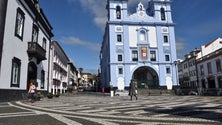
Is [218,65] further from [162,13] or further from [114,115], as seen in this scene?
[114,115]

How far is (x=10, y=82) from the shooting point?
12875 millimetres

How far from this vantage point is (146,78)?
37344 millimetres

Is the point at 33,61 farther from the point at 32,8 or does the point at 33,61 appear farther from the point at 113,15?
the point at 113,15

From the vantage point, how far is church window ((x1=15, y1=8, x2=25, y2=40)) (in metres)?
14.1

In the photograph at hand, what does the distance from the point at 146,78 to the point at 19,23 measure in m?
27.9

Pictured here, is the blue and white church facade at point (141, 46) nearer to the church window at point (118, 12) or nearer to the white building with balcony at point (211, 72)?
the church window at point (118, 12)

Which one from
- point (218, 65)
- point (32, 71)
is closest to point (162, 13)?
point (218, 65)

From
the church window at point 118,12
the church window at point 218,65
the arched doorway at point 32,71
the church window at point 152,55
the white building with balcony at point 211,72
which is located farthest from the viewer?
the church window at point 118,12

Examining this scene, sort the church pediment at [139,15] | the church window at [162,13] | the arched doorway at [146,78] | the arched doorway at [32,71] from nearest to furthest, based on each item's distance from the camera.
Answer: the arched doorway at [32,71], the arched doorway at [146,78], the church pediment at [139,15], the church window at [162,13]

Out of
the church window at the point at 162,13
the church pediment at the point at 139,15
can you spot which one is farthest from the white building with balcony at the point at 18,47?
the church window at the point at 162,13

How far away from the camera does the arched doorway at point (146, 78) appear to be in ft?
114

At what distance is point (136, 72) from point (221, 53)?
50.5 feet

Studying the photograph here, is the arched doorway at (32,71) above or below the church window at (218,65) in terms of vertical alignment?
below

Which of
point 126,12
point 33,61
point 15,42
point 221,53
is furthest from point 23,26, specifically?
point 221,53
